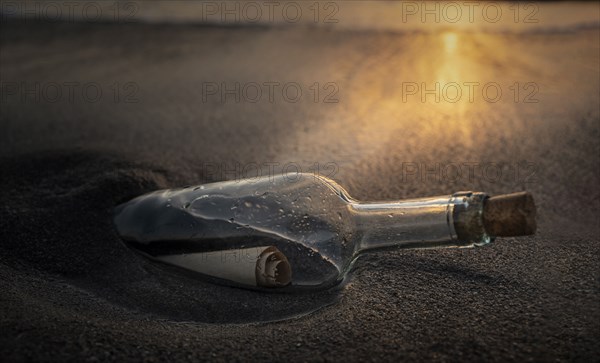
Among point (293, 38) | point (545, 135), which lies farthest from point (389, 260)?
point (293, 38)

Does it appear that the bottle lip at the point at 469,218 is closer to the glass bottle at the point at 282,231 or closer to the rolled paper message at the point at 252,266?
the glass bottle at the point at 282,231

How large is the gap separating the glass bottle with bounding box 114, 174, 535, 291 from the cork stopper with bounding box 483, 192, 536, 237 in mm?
139

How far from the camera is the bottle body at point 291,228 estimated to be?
1.59 meters

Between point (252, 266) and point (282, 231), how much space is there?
0.11 m

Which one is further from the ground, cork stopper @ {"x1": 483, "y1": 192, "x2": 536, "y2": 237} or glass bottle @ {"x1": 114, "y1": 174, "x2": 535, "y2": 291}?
cork stopper @ {"x1": 483, "y1": 192, "x2": 536, "y2": 237}

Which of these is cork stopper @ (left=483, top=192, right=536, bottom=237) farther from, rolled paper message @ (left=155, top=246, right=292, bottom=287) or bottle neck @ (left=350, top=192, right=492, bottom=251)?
rolled paper message @ (left=155, top=246, right=292, bottom=287)

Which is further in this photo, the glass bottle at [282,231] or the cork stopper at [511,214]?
the glass bottle at [282,231]

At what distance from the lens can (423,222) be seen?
1.50 metres

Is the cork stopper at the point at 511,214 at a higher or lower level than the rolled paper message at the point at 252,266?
higher

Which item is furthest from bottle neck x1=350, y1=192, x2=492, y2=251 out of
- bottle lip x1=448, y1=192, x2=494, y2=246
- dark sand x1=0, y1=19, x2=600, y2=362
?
dark sand x1=0, y1=19, x2=600, y2=362

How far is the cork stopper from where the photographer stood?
1332mm

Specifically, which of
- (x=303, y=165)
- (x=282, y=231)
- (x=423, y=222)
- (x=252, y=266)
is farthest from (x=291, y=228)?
(x=303, y=165)

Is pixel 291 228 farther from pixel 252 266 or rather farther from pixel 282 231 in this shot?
pixel 252 266

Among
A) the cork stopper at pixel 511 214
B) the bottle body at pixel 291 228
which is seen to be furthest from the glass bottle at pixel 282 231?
the cork stopper at pixel 511 214
